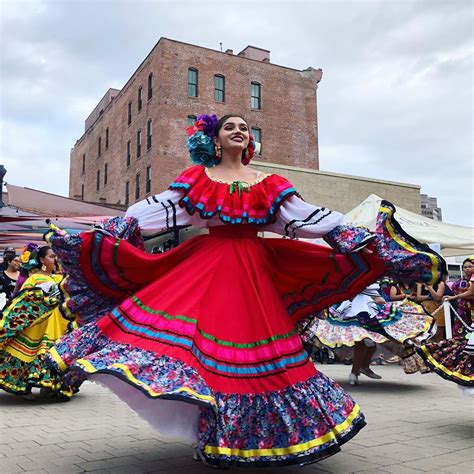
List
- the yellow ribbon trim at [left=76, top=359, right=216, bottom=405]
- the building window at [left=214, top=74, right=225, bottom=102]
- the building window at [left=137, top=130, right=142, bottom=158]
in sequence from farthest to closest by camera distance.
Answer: the building window at [left=137, top=130, right=142, bottom=158] < the building window at [left=214, top=74, right=225, bottom=102] < the yellow ribbon trim at [left=76, top=359, right=216, bottom=405]

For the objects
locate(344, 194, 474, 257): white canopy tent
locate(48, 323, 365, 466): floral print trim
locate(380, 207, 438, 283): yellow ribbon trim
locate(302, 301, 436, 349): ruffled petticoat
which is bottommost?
locate(48, 323, 365, 466): floral print trim

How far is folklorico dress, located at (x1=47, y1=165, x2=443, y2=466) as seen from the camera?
2.84 m

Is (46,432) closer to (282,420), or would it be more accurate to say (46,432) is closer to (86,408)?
(86,408)

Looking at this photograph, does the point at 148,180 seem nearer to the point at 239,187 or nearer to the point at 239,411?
the point at 239,187

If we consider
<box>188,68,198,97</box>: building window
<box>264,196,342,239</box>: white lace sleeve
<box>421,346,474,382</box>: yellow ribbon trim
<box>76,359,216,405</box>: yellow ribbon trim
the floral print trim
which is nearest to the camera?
<box>76,359,216,405</box>: yellow ribbon trim

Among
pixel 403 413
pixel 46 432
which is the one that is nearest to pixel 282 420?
pixel 46 432

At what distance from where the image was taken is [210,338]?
3.06m

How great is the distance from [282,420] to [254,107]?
3015 cm

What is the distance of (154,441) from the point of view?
3.98 meters

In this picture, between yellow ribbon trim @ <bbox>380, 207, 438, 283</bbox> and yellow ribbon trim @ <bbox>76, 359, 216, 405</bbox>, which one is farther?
yellow ribbon trim @ <bbox>380, 207, 438, 283</bbox>

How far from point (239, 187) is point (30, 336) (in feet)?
11.8

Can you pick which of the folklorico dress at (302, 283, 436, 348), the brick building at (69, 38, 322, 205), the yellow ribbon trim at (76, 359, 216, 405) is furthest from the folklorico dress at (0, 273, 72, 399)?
the brick building at (69, 38, 322, 205)

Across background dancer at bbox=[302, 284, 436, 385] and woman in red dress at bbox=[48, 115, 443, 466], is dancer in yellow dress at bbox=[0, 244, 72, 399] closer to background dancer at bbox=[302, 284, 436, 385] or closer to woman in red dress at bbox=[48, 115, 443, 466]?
woman in red dress at bbox=[48, 115, 443, 466]

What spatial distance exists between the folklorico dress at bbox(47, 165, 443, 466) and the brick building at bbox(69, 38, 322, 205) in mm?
23908
